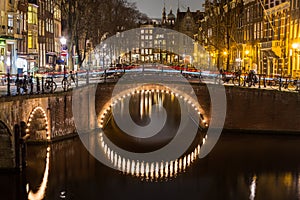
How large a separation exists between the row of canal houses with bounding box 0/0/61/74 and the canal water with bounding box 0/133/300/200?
50.3 feet

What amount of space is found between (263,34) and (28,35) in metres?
23.2

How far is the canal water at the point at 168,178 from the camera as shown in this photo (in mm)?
21891

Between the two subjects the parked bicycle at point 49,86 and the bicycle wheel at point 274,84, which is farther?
the bicycle wheel at point 274,84

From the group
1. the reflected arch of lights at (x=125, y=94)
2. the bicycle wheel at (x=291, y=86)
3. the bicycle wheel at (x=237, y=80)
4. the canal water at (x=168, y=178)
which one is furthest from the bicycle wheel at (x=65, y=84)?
the bicycle wheel at (x=291, y=86)

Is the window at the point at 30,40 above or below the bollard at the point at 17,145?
above

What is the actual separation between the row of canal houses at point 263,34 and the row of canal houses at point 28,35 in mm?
15378

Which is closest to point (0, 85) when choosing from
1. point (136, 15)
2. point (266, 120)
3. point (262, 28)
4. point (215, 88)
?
point (215, 88)

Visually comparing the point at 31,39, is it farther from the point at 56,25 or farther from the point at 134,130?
the point at 134,130

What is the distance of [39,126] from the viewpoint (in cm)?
2928

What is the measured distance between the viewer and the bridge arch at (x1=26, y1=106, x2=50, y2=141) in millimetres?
28856

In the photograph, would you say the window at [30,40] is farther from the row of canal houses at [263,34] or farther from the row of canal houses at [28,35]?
the row of canal houses at [263,34]

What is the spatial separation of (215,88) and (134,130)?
19.5 feet

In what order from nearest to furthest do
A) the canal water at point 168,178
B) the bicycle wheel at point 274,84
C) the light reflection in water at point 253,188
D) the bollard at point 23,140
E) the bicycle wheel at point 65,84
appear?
the light reflection in water at point 253,188
the canal water at point 168,178
the bollard at point 23,140
the bicycle wheel at point 65,84
the bicycle wheel at point 274,84

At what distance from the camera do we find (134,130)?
36.6 m
